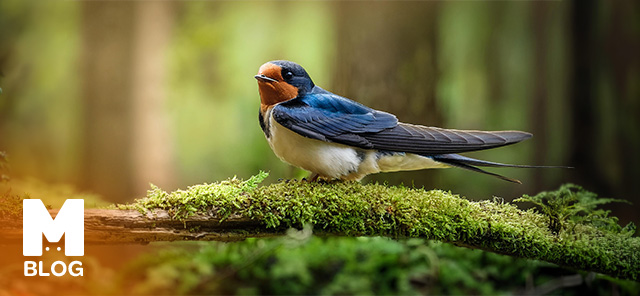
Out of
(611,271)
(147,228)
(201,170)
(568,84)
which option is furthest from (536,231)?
(201,170)

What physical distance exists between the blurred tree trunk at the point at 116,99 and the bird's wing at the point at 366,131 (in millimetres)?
3595

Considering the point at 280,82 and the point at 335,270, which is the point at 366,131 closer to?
the point at 280,82

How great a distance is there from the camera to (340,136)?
10.6 feet

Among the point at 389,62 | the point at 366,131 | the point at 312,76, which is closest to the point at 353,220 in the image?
the point at 366,131

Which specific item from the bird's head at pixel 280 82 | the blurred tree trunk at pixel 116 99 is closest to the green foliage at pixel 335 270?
the bird's head at pixel 280 82

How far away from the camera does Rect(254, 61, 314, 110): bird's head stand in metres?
3.32

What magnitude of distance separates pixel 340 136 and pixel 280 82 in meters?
0.51

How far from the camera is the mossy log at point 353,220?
280 cm

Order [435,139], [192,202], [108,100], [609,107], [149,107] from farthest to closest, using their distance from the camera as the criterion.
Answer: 1. [149,107]
2. [609,107]
3. [108,100]
4. [435,139]
5. [192,202]

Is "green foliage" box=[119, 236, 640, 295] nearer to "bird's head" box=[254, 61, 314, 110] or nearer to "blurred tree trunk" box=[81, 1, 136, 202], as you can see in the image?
"bird's head" box=[254, 61, 314, 110]

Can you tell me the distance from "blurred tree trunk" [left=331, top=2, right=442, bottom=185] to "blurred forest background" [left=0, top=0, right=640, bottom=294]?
14 millimetres

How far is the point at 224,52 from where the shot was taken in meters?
10.2

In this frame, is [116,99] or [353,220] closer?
[353,220]

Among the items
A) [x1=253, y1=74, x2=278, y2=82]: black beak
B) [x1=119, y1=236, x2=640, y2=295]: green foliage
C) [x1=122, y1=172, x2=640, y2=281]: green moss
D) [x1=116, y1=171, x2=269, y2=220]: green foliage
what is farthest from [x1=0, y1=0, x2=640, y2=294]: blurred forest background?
[x1=116, y1=171, x2=269, y2=220]: green foliage
